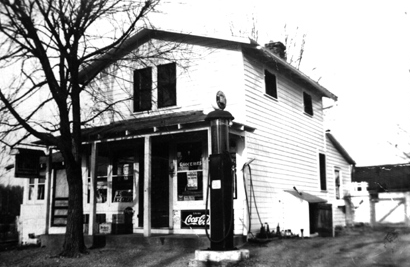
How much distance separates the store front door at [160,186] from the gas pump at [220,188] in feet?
14.8

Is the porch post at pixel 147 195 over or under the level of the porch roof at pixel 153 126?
under

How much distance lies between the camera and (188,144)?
13.6 m

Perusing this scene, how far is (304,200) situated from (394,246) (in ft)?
12.8

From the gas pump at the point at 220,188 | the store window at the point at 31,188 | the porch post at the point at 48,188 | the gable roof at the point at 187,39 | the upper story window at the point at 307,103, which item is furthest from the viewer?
the store window at the point at 31,188

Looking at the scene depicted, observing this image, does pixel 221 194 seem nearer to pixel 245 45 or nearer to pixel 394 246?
pixel 394 246

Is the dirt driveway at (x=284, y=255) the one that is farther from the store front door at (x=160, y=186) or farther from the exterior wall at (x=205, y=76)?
the exterior wall at (x=205, y=76)

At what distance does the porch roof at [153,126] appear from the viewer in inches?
464

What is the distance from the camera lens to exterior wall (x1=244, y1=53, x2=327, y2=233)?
13328 mm

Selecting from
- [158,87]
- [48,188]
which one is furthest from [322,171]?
[48,188]

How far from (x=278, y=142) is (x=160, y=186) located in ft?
13.9

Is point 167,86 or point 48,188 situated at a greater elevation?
point 167,86

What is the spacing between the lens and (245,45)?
1313 centimetres

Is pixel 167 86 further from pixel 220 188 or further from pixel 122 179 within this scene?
pixel 220 188

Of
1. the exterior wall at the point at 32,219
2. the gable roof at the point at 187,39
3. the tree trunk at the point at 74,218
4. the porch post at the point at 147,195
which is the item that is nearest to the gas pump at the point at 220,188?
the porch post at the point at 147,195
